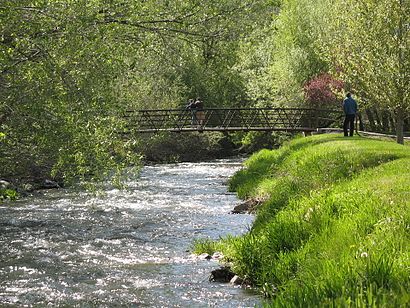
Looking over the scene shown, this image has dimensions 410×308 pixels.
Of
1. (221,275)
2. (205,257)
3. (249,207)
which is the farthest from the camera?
(249,207)

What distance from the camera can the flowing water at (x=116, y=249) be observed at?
36.4 feet

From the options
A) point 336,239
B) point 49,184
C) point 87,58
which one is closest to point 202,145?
point 49,184

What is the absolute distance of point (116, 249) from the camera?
15516mm

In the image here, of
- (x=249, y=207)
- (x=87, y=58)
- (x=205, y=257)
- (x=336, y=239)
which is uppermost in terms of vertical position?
(x=87, y=58)

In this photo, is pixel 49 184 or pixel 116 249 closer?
pixel 116 249

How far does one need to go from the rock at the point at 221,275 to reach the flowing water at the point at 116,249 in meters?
0.16

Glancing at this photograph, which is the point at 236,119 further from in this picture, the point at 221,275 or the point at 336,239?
the point at 336,239

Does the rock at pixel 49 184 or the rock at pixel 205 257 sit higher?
the rock at pixel 205 257

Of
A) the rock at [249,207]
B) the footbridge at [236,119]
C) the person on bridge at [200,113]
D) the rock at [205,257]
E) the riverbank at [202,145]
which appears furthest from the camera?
the riverbank at [202,145]

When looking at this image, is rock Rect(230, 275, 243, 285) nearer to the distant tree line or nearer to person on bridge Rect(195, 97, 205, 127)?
the distant tree line

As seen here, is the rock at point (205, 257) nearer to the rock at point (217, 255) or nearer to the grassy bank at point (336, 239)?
the rock at point (217, 255)

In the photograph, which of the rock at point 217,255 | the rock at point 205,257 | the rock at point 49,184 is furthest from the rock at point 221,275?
the rock at point 49,184

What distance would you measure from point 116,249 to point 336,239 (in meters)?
6.61

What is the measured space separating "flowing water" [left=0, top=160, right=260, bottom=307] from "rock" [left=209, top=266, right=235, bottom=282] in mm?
164
